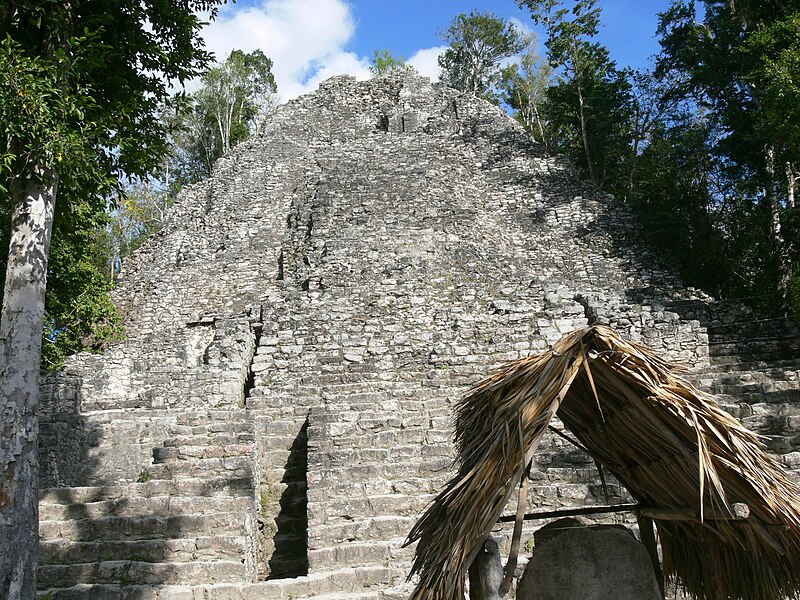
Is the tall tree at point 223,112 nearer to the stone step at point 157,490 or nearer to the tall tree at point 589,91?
the tall tree at point 589,91

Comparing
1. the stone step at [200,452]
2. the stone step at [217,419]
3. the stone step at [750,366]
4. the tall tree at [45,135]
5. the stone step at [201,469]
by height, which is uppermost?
the tall tree at [45,135]

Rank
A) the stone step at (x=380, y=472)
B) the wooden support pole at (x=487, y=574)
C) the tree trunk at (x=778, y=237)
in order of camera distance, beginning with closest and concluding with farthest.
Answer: the wooden support pole at (x=487, y=574) < the stone step at (x=380, y=472) < the tree trunk at (x=778, y=237)

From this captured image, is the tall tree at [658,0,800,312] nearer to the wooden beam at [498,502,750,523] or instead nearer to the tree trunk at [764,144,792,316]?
the tree trunk at [764,144,792,316]

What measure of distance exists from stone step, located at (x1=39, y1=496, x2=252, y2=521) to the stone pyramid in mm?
17

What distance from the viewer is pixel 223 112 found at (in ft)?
91.0

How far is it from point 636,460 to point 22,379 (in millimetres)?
3666

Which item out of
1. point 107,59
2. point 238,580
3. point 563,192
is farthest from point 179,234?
point 238,580

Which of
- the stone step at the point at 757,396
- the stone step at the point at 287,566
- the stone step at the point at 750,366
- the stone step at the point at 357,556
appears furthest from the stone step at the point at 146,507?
the stone step at the point at 750,366

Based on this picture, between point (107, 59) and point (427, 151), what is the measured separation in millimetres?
14690

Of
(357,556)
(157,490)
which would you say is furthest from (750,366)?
(157,490)

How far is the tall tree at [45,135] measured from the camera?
364 cm

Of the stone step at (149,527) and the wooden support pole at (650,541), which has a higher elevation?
the wooden support pole at (650,541)

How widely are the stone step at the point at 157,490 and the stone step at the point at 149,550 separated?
24.4 inches

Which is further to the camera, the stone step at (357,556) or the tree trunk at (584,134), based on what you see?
the tree trunk at (584,134)
